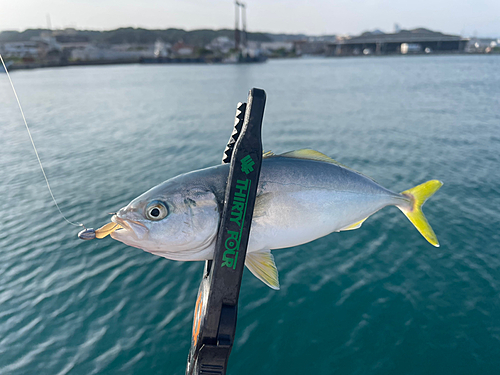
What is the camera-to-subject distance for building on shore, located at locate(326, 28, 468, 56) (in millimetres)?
150613

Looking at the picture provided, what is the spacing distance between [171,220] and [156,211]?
118 millimetres

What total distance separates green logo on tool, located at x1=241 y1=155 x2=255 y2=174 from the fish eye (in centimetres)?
60

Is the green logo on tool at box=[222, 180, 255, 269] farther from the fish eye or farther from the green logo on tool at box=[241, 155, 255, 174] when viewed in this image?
the fish eye

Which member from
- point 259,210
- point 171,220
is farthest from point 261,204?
point 171,220

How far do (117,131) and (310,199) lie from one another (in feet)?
68.6

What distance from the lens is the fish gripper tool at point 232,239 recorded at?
220 cm

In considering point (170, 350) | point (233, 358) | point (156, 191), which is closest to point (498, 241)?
point (233, 358)

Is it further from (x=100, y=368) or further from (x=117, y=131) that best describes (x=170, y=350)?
(x=117, y=131)

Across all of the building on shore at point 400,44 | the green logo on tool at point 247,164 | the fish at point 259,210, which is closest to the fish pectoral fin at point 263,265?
the fish at point 259,210

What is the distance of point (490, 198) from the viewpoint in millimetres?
10219

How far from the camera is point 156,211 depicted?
2254mm

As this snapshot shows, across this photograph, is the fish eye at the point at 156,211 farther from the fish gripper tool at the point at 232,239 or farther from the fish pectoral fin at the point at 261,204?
the fish pectoral fin at the point at 261,204

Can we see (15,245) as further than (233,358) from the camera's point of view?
Yes

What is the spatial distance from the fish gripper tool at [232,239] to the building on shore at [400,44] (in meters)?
175
